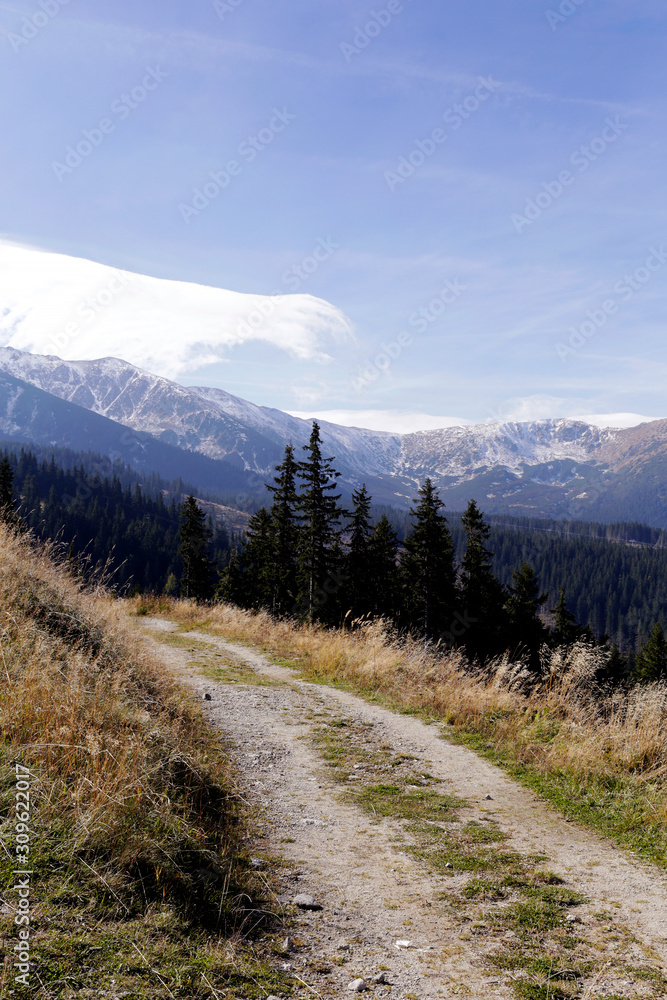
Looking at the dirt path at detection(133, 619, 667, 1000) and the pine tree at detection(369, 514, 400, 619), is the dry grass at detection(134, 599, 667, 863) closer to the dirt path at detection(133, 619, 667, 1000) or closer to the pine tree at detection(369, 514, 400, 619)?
the dirt path at detection(133, 619, 667, 1000)

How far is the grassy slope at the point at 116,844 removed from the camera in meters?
2.99

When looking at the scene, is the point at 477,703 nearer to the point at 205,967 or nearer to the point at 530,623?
the point at 205,967

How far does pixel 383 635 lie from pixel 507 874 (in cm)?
1007

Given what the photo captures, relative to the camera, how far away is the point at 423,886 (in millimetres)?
4660

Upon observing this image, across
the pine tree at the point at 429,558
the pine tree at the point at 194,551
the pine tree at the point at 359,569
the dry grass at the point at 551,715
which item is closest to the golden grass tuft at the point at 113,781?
the dry grass at the point at 551,715

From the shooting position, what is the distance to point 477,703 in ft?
33.1

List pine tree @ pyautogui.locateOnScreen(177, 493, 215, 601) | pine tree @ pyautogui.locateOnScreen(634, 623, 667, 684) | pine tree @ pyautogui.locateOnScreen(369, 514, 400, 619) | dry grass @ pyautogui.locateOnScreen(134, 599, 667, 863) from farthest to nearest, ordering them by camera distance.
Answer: pine tree @ pyautogui.locateOnScreen(634, 623, 667, 684) → pine tree @ pyautogui.locateOnScreen(177, 493, 215, 601) → pine tree @ pyautogui.locateOnScreen(369, 514, 400, 619) → dry grass @ pyautogui.locateOnScreen(134, 599, 667, 863)

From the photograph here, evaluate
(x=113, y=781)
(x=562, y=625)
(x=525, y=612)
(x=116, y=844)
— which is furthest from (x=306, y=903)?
(x=562, y=625)

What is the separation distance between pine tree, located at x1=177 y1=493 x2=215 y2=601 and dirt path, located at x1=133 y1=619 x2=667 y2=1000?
4623 cm

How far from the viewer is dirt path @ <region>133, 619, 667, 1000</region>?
358 centimetres

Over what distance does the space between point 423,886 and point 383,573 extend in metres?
41.8

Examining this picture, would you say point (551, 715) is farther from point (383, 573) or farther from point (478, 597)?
point (478, 597)

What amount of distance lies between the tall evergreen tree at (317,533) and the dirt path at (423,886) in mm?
24693

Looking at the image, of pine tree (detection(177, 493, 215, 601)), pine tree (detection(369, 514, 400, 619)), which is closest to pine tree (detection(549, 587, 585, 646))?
pine tree (detection(369, 514, 400, 619))
